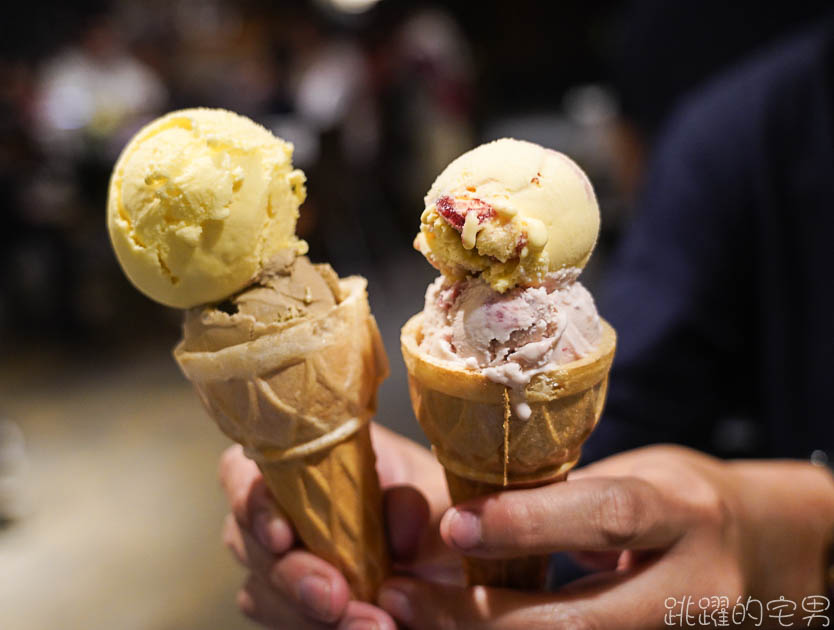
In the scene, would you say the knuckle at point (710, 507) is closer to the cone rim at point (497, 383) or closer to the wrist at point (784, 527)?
the wrist at point (784, 527)

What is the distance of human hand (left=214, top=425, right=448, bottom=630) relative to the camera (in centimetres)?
110

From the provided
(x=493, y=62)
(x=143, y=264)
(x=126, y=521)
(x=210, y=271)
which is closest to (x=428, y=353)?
(x=210, y=271)

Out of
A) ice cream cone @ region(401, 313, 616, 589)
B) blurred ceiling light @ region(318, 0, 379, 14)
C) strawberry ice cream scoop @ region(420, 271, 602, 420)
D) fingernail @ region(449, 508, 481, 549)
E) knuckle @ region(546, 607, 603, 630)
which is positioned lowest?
knuckle @ region(546, 607, 603, 630)

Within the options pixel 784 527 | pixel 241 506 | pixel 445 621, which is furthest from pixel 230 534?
pixel 784 527

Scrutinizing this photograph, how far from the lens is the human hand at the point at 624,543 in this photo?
0.92 metres

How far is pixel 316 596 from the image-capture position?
109cm

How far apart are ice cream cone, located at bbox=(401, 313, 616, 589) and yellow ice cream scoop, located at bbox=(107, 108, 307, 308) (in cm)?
30

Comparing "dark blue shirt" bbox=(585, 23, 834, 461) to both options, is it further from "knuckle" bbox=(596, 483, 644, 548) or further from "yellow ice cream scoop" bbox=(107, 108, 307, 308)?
"yellow ice cream scoop" bbox=(107, 108, 307, 308)

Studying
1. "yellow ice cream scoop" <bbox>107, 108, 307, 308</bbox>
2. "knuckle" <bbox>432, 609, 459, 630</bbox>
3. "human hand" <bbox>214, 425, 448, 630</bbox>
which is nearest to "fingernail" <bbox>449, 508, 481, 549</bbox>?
"knuckle" <bbox>432, 609, 459, 630</bbox>

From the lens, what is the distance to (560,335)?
0.93 metres

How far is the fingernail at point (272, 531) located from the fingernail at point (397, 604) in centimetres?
20

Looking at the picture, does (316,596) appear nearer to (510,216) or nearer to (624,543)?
(624,543)

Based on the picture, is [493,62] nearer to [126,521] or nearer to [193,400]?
[193,400]

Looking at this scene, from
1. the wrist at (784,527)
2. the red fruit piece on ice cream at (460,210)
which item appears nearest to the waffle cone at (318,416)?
the red fruit piece on ice cream at (460,210)
